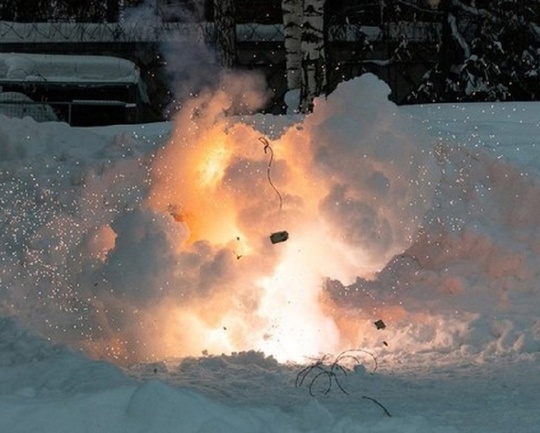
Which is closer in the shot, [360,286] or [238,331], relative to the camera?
[238,331]

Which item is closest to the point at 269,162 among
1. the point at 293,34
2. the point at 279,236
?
the point at 279,236

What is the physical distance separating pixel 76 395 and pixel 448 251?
414 cm

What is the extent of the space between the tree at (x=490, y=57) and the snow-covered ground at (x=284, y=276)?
825cm

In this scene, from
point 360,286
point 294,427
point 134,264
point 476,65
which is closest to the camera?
point 294,427

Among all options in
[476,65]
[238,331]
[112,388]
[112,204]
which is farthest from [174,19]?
[112,388]

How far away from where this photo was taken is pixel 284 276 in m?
7.48

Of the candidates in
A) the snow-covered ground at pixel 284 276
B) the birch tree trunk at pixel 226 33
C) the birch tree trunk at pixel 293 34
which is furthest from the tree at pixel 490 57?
the snow-covered ground at pixel 284 276

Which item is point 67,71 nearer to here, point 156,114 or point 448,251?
point 156,114

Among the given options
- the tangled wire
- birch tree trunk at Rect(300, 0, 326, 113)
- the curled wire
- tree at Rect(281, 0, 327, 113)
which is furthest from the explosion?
birch tree trunk at Rect(300, 0, 326, 113)

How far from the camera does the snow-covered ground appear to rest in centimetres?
564

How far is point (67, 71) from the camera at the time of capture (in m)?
18.2

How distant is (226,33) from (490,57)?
5.61 meters

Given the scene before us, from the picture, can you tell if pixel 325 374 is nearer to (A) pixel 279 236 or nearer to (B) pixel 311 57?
(A) pixel 279 236

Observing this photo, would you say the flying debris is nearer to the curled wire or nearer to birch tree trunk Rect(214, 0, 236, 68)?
the curled wire
